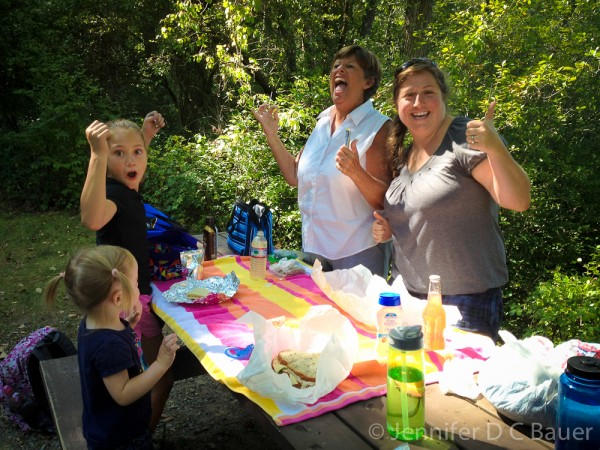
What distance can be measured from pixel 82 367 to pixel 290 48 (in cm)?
642

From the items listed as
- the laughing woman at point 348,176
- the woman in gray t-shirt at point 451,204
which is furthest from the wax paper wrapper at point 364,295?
the laughing woman at point 348,176

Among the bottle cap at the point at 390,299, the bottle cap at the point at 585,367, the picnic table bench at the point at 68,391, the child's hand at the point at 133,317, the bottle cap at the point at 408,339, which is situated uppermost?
the bottle cap at the point at 585,367

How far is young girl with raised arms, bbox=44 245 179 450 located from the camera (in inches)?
68.9

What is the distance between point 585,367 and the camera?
1.14 m

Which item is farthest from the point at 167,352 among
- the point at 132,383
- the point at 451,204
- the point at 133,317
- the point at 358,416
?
the point at 451,204

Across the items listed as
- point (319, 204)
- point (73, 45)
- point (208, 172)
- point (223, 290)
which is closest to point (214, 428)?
point (223, 290)

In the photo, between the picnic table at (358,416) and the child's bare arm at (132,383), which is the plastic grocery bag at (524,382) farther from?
the child's bare arm at (132,383)

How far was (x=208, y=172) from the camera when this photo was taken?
255 inches

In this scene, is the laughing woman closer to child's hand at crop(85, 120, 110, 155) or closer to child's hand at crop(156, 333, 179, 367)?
child's hand at crop(85, 120, 110, 155)

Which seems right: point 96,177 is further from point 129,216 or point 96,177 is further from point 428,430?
point 428,430

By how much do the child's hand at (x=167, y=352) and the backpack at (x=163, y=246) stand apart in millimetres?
1008

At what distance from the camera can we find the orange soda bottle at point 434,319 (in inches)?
72.5

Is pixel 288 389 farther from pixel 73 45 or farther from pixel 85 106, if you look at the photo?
pixel 73 45

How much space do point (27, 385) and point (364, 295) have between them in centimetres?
209
